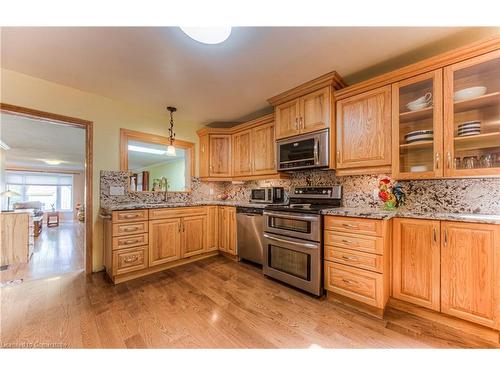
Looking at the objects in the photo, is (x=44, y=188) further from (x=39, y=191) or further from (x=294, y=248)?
(x=294, y=248)

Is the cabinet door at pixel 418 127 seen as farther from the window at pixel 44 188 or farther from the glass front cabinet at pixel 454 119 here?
the window at pixel 44 188

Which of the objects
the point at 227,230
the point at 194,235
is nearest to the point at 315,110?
the point at 227,230

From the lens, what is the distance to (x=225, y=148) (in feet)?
11.6

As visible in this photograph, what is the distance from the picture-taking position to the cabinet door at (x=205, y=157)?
358cm

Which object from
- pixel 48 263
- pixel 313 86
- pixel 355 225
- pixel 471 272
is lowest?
pixel 48 263

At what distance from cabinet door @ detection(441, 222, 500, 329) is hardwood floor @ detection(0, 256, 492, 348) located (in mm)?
311

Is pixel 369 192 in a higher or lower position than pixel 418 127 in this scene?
lower

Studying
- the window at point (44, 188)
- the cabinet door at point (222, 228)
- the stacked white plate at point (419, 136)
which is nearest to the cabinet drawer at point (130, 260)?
the cabinet door at point (222, 228)

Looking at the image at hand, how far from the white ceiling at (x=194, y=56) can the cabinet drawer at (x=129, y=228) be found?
174 centimetres

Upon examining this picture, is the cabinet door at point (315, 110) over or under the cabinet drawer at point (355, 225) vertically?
over

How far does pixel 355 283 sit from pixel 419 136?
59.1 inches

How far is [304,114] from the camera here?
2424 mm
